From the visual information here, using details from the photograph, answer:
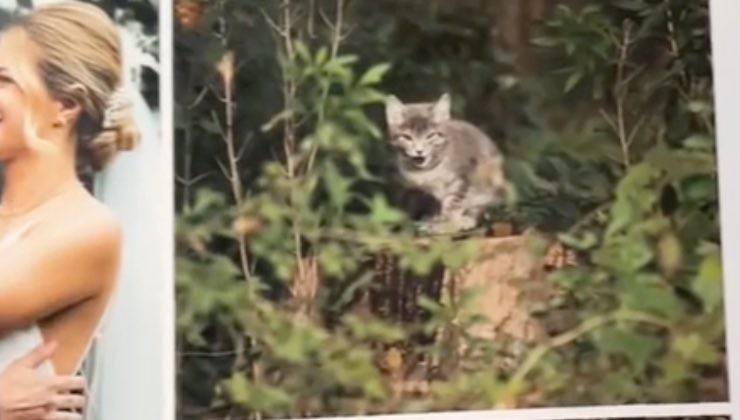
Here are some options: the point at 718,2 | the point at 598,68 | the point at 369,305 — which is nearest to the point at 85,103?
the point at 369,305

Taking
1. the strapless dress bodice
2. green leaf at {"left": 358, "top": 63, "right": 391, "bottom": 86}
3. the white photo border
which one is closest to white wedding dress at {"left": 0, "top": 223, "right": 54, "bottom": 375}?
the strapless dress bodice

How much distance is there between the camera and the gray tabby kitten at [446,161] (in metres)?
1.03

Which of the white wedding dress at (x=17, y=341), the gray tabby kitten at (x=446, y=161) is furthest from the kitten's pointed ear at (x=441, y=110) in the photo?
the white wedding dress at (x=17, y=341)

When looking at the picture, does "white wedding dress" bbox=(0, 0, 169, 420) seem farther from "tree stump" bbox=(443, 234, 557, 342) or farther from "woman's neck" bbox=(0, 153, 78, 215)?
"tree stump" bbox=(443, 234, 557, 342)

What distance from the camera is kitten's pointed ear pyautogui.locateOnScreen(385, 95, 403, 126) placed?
103cm

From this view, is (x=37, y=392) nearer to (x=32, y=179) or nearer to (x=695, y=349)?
(x=32, y=179)

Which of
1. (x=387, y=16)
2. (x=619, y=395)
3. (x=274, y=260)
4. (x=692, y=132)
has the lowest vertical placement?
(x=619, y=395)

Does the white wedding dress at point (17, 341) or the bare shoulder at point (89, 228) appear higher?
the bare shoulder at point (89, 228)

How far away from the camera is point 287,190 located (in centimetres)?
102

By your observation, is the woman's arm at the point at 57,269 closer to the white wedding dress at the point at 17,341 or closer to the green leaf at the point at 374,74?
the white wedding dress at the point at 17,341

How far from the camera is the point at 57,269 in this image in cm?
99

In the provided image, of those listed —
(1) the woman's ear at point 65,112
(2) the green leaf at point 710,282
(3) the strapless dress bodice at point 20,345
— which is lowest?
(3) the strapless dress bodice at point 20,345

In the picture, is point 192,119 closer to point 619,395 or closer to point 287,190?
point 287,190

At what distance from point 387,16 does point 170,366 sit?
1.27 ft
